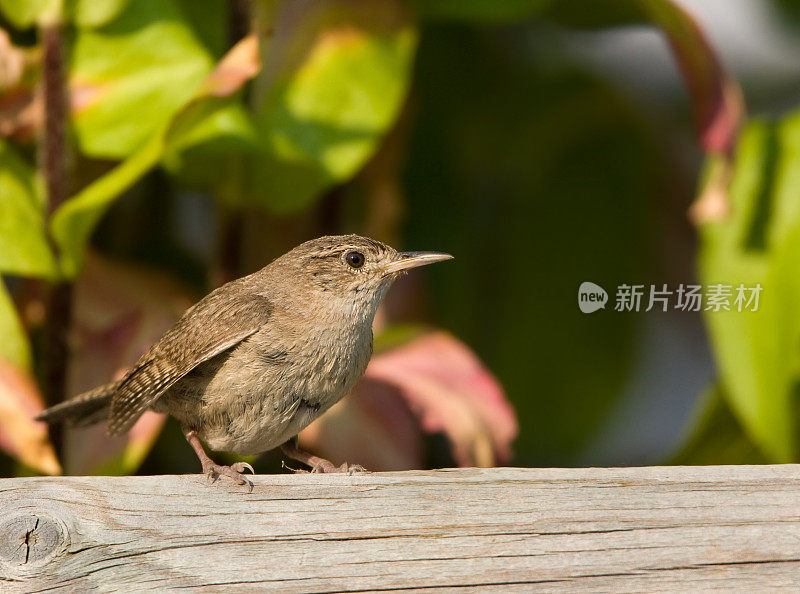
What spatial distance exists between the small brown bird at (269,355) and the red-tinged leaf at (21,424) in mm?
42

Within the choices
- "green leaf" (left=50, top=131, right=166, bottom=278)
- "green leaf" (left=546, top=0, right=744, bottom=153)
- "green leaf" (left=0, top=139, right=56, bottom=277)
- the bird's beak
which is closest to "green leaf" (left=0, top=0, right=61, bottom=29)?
"green leaf" (left=0, top=139, right=56, bottom=277)

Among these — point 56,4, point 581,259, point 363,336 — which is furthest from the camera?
point 581,259

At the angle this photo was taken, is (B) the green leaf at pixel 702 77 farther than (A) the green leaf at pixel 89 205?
Yes

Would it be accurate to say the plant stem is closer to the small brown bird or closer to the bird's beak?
the small brown bird

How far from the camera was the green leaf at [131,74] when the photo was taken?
283 cm

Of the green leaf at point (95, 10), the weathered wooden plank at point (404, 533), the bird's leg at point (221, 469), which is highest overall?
the green leaf at point (95, 10)

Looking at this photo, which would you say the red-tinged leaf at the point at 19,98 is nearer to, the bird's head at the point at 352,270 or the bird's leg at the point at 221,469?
the bird's head at the point at 352,270

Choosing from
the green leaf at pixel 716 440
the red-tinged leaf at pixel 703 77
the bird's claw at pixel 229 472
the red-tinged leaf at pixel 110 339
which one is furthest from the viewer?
the green leaf at pixel 716 440

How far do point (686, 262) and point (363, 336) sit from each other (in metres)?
2.04

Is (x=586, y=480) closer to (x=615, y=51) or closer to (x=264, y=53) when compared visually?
(x=264, y=53)

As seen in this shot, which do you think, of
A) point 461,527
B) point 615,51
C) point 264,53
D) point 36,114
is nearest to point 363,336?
point 461,527

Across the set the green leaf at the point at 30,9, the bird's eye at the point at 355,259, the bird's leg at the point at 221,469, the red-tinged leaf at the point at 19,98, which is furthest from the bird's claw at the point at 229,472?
the green leaf at the point at 30,9

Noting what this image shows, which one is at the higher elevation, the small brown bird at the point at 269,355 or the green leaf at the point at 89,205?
the green leaf at the point at 89,205

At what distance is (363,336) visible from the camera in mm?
2365
